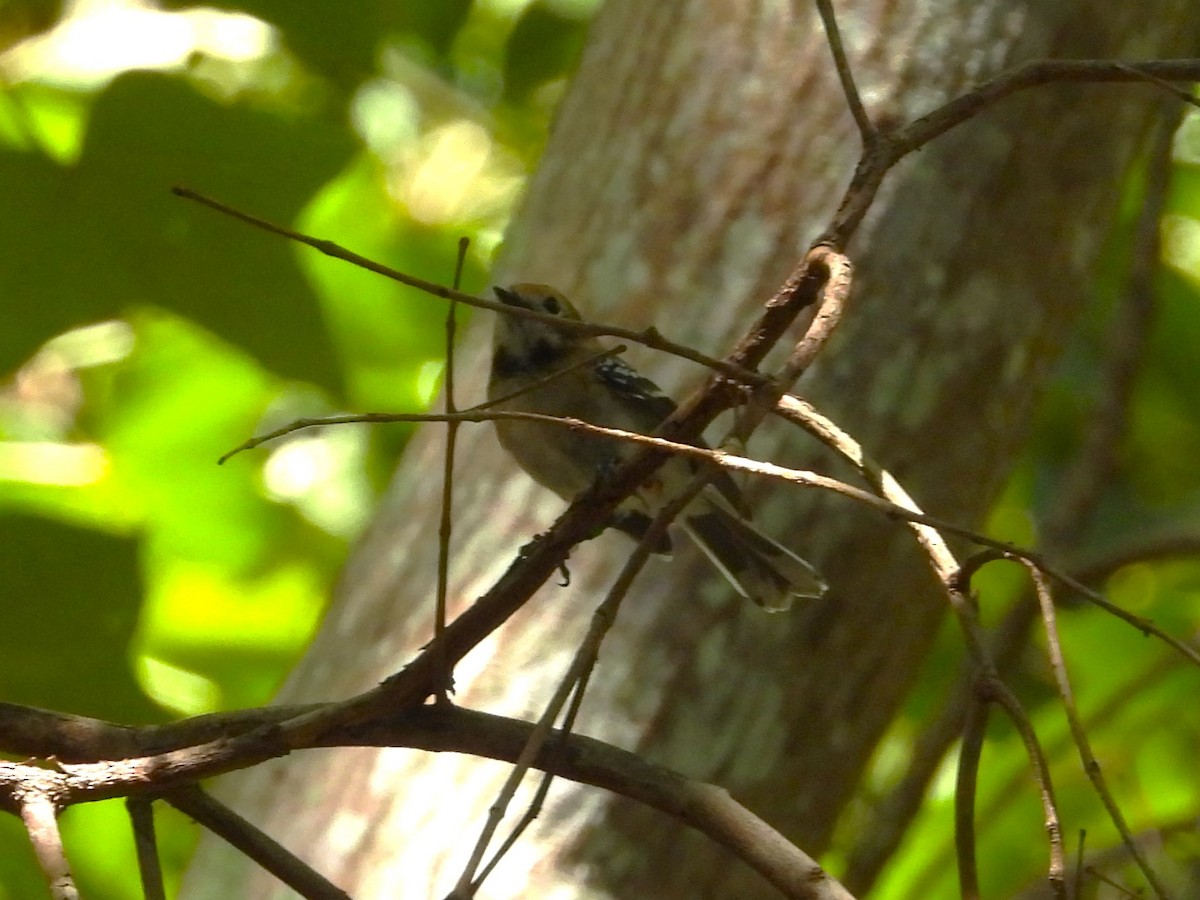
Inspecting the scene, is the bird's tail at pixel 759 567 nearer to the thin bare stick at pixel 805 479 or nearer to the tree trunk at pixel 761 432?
Answer: the tree trunk at pixel 761 432

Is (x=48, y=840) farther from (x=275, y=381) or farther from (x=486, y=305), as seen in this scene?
(x=275, y=381)

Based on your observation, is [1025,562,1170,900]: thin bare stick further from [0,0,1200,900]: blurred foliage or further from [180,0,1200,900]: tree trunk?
[0,0,1200,900]: blurred foliage

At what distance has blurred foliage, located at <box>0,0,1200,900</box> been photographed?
2.56 meters

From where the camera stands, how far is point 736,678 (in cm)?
273

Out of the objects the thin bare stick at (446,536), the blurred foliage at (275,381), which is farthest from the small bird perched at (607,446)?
the thin bare stick at (446,536)

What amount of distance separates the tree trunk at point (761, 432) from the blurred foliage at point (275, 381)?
49cm

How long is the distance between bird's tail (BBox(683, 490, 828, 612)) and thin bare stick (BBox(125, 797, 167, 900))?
1334 millimetres

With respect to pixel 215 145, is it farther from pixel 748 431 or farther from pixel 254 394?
pixel 748 431

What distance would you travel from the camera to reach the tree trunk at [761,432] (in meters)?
2.69

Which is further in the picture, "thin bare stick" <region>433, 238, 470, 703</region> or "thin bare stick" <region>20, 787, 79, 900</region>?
"thin bare stick" <region>433, 238, 470, 703</region>

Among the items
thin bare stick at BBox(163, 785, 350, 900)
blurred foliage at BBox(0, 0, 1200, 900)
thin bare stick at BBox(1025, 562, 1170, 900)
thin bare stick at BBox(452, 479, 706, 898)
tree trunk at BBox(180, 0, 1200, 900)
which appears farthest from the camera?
tree trunk at BBox(180, 0, 1200, 900)

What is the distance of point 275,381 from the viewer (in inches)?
108

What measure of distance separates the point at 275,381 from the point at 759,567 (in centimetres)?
104

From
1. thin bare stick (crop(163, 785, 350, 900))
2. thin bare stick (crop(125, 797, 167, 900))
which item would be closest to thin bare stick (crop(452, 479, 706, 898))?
thin bare stick (crop(163, 785, 350, 900))
